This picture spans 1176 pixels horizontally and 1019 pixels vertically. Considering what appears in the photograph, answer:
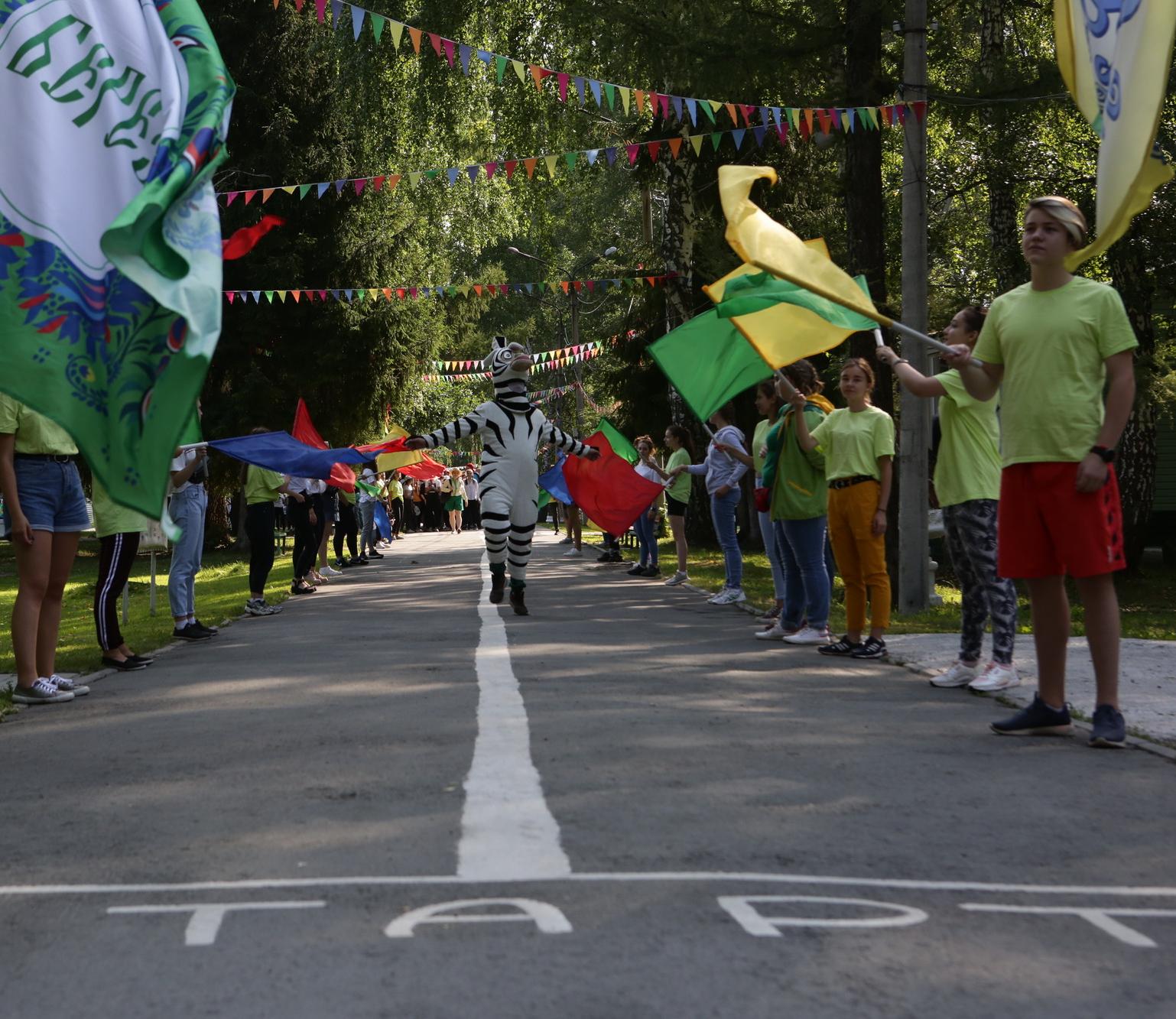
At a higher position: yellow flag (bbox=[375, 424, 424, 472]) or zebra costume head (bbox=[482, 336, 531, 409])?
zebra costume head (bbox=[482, 336, 531, 409])

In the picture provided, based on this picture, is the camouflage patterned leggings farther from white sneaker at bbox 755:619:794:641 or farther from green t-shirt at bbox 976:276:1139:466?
white sneaker at bbox 755:619:794:641

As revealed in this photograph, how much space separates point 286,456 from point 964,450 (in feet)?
22.1

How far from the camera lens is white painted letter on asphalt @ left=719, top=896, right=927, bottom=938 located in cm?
400

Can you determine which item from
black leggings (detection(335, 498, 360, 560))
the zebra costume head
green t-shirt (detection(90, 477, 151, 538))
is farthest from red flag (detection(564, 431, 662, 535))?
green t-shirt (detection(90, 477, 151, 538))

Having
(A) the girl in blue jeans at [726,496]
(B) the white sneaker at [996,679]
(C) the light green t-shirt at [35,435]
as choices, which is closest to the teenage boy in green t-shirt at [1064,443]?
(B) the white sneaker at [996,679]

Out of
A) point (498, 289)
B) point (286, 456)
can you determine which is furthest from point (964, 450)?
point (498, 289)

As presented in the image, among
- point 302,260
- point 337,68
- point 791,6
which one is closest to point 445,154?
point 302,260

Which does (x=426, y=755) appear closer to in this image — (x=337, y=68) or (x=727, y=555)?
(x=727, y=555)

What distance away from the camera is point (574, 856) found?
4688 mm

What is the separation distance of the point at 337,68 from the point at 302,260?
11.1m

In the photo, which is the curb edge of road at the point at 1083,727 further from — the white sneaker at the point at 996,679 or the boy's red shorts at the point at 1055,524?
the boy's red shorts at the point at 1055,524

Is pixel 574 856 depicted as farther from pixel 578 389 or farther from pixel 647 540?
pixel 578 389

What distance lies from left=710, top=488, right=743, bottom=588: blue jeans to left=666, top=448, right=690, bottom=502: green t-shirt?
2859 millimetres

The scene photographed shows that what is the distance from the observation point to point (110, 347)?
4.84m
